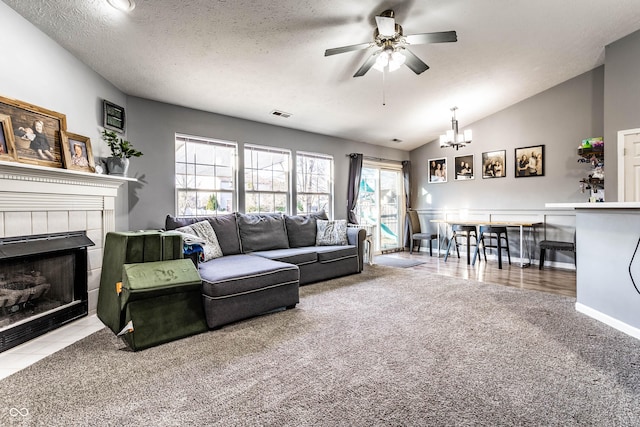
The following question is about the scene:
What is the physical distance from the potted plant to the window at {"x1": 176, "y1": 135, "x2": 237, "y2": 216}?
0.84m

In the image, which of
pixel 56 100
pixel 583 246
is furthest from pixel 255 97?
pixel 583 246

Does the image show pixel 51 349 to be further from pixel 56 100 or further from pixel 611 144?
pixel 611 144

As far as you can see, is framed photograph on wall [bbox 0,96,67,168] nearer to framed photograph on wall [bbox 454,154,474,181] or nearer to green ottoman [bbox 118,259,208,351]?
green ottoman [bbox 118,259,208,351]

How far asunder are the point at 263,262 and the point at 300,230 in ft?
5.04

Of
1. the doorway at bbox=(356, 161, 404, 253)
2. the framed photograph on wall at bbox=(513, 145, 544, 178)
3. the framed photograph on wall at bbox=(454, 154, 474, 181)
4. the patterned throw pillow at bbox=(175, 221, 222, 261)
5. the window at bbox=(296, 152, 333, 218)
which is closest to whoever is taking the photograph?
the patterned throw pillow at bbox=(175, 221, 222, 261)

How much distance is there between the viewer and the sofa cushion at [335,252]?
164 inches

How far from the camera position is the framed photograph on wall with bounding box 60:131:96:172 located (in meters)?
2.63

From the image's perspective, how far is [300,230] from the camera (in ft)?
15.4

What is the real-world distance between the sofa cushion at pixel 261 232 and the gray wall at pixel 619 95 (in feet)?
14.9

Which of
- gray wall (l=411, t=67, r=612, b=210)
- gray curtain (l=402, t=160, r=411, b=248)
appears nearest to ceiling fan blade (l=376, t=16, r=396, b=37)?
gray wall (l=411, t=67, r=612, b=210)

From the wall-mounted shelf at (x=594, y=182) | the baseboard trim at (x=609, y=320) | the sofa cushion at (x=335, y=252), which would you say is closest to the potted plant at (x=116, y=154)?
the sofa cushion at (x=335, y=252)

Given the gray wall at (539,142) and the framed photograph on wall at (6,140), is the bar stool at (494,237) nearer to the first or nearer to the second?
the gray wall at (539,142)

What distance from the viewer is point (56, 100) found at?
263 centimetres

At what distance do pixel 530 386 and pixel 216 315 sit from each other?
7.33 ft
